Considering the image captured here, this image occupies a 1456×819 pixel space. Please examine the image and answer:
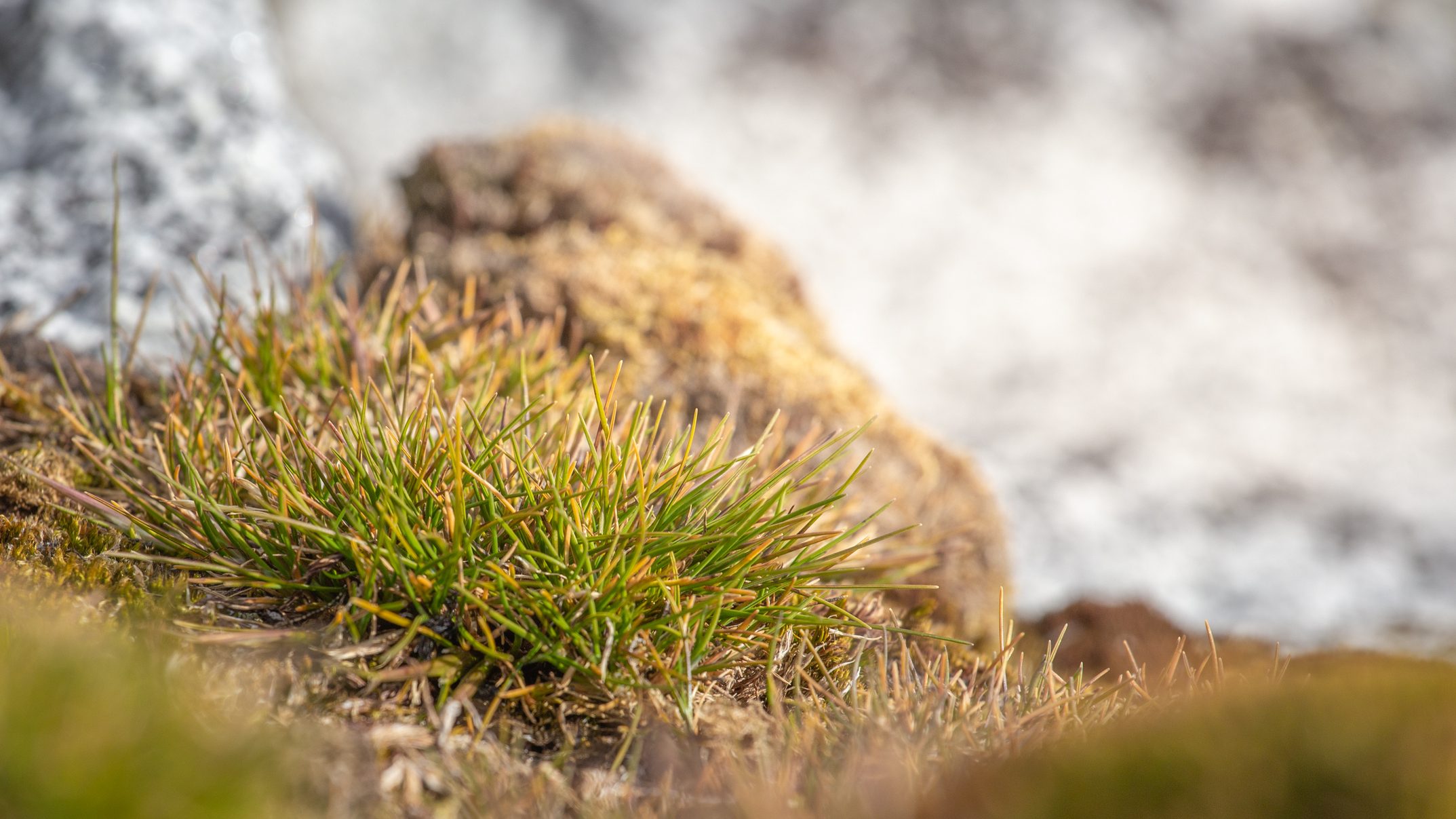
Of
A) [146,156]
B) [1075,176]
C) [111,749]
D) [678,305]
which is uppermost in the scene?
[1075,176]

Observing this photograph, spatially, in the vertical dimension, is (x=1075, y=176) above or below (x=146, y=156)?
above

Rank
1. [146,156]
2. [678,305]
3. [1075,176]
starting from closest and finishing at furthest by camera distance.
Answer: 1. [678,305]
2. [146,156]
3. [1075,176]

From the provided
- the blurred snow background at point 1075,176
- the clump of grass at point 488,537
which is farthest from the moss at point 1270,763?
the blurred snow background at point 1075,176

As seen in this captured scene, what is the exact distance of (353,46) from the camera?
1040 cm

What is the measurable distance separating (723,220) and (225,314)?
2865 millimetres

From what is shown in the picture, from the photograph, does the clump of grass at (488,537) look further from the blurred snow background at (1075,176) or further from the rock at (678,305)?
the blurred snow background at (1075,176)

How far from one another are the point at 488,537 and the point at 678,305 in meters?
1.92

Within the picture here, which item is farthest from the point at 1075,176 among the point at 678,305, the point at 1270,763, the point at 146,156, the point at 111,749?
the point at 111,749

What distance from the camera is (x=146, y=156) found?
417cm

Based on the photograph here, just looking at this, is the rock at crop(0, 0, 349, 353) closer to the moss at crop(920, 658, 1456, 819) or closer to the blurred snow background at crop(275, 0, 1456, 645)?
the moss at crop(920, 658, 1456, 819)

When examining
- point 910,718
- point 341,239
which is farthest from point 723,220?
point 910,718

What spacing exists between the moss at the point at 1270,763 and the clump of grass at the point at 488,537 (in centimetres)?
73

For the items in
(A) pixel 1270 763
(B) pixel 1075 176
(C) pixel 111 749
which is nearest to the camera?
(C) pixel 111 749

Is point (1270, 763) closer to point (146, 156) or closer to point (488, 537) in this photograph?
point (488, 537)
